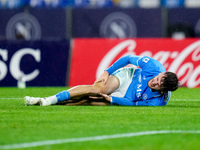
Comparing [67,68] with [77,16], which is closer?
[67,68]

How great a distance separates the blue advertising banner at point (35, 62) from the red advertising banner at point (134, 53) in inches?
13.0

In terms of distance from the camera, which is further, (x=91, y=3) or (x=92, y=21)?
(x=91, y=3)

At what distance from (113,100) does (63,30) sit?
12208 mm

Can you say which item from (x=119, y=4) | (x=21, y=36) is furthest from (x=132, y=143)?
(x=119, y=4)

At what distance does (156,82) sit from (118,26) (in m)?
12.3

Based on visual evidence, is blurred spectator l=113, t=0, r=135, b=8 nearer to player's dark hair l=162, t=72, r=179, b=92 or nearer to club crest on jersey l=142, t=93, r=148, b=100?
club crest on jersey l=142, t=93, r=148, b=100

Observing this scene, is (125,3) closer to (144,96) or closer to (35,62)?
(35,62)

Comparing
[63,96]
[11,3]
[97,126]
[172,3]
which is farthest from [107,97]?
[172,3]

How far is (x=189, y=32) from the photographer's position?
70.5 feet

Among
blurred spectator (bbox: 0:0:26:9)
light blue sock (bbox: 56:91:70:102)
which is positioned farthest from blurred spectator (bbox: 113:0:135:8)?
light blue sock (bbox: 56:91:70:102)

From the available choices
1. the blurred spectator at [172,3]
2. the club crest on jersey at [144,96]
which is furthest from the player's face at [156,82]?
the blurred spectator at [172,3]

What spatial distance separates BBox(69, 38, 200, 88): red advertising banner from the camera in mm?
15367

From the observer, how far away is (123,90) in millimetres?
9164

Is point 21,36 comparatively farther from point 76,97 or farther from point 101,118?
point 101,118
